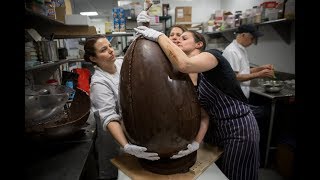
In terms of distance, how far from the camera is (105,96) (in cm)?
141

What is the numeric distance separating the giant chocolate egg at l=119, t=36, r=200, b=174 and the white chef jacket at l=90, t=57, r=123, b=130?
0.31m

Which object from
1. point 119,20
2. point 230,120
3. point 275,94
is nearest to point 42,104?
point 230,120

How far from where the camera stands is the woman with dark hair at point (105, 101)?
1.15 m

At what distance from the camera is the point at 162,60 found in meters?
0.95

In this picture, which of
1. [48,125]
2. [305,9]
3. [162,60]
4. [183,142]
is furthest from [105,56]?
[305,9]

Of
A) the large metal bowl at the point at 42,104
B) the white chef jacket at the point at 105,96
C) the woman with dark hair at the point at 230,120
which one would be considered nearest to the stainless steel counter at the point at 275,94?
the woman with dark hair at the point at 230,120

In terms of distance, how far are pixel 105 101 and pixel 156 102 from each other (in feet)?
1.87

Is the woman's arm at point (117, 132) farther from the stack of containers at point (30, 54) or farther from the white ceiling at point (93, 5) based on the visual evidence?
the white ceiling at point (93, 5)

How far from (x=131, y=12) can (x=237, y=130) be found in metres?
2.92

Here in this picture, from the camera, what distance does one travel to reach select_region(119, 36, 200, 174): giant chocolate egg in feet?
2.94

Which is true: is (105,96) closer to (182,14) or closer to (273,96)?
(273,96)

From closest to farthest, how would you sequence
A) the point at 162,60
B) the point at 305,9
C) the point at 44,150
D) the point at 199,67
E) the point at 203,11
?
1. the point at 305,9
2. the point at 162,60
3. the point at 199,67
4. the point at 44,150
5. the point at 203,11

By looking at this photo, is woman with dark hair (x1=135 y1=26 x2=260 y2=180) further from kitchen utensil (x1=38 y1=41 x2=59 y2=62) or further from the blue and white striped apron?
kitchen utensil (x1=38 y1=41 x2=59 y2=62)

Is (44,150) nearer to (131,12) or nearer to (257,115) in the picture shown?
(257,115)
